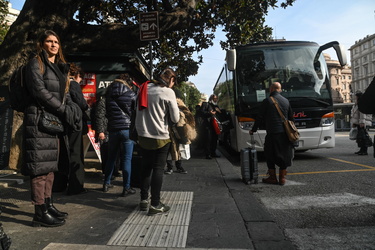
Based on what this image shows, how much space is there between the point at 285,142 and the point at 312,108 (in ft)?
9.39

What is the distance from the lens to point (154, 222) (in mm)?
3215

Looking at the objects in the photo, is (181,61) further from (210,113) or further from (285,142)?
(285,142)

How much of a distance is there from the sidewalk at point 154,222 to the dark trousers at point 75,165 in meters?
0.17

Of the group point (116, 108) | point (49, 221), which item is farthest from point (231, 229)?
point (116, 108)

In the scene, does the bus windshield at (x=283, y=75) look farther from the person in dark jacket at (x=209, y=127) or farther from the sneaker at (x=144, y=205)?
the sneaker at (x=144, y=205)

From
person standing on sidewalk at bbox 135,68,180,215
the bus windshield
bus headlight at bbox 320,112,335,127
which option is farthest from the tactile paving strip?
bus headlight at bbox 320,112,335,127

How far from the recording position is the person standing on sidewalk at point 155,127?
3506mm

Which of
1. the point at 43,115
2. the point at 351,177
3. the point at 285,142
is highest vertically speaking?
the point at 43,115

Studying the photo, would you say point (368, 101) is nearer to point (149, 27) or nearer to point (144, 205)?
point (144, 205)

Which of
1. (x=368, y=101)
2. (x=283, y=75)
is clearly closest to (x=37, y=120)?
(x=368, y=101)

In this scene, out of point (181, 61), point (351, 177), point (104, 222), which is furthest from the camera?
point (181, 61)

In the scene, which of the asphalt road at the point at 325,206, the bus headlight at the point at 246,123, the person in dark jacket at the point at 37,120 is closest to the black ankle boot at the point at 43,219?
the person in dark jacket at the point at 37,120

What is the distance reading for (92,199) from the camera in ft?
13.9

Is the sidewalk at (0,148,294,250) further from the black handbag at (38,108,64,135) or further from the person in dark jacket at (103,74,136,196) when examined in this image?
the black handbag at (38,108,64,135)
